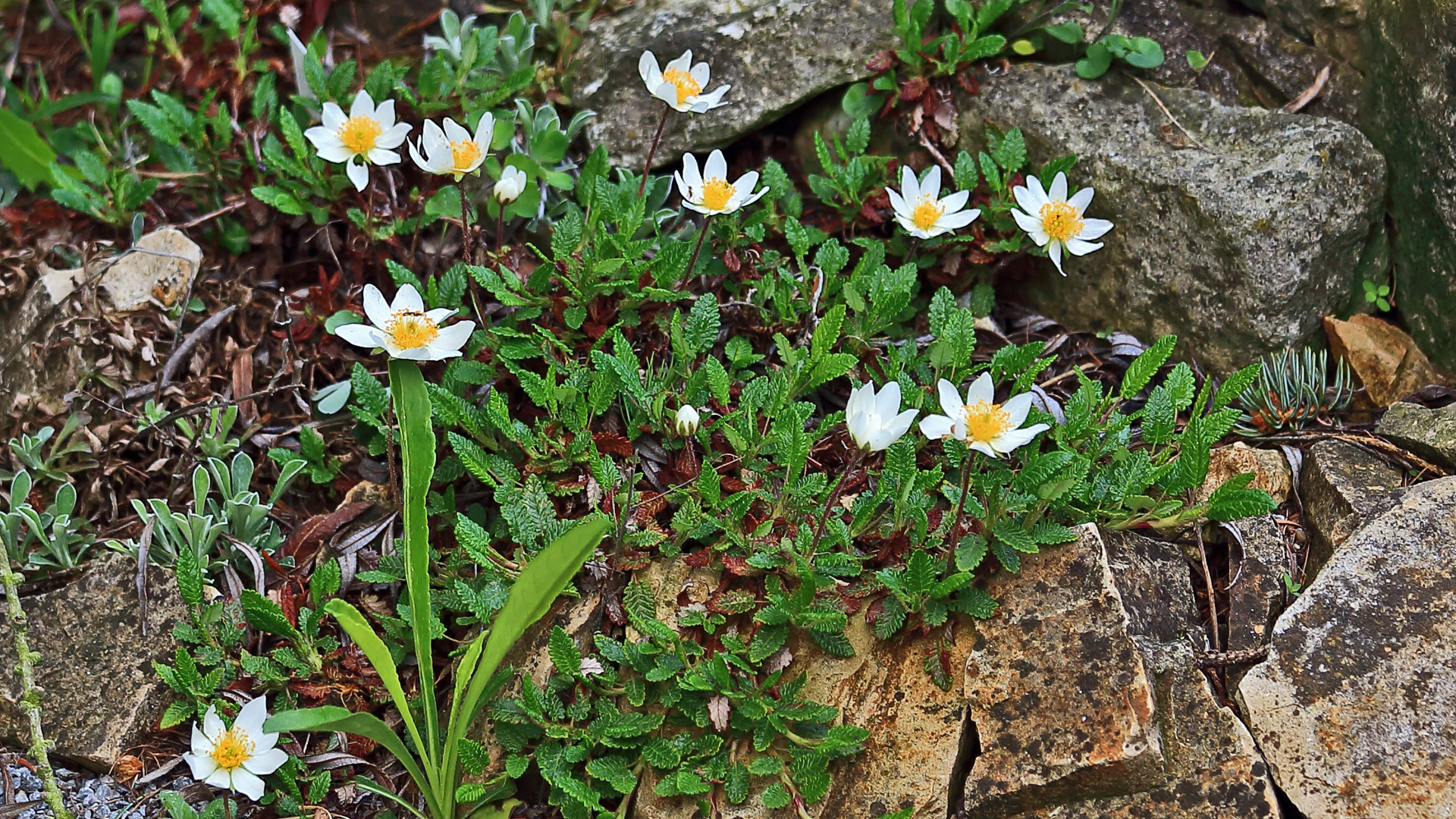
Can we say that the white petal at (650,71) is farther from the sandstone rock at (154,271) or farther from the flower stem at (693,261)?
the sandstone rock at (154,271)

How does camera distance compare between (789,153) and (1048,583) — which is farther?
(789,153)

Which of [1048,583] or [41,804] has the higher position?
[1048,583]

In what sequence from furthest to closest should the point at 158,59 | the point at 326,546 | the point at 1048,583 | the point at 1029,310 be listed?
the point at 158,59
the point at 1029,310
the point at 326,546
the point at 1048,583

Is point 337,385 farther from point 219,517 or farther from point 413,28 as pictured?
point 413,28

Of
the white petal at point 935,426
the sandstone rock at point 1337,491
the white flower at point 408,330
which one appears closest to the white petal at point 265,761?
the white flower at point 408,330

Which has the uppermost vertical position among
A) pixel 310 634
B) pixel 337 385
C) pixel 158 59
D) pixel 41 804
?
pixel 158 59

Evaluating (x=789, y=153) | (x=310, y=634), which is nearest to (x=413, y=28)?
(x=789, y=153)

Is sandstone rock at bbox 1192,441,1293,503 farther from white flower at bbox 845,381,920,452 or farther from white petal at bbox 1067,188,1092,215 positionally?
white flower at bbox 845,381,920,452
